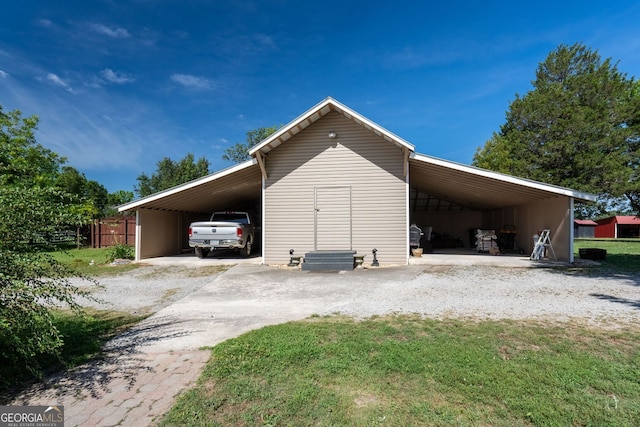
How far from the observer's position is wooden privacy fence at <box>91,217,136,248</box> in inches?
793

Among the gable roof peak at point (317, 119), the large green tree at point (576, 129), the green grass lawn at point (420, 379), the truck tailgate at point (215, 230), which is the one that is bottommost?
the green grass lawn at point (420, 379)

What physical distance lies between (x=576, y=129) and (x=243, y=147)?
32.7 m

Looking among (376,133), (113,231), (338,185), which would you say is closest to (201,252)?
(338,185)

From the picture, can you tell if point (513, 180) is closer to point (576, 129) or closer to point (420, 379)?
point (420, 379)

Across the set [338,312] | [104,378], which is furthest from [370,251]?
[104,378]

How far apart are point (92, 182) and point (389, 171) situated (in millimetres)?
41536

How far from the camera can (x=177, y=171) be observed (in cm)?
3978

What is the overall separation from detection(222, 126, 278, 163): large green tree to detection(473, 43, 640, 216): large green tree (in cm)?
2511

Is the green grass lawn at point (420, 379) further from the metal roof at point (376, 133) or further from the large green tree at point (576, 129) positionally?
the large green tree at point (576, 129)

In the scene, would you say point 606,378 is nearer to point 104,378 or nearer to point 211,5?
point 104,378

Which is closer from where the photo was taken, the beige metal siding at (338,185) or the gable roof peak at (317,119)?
the gable roof peak at (317,119)

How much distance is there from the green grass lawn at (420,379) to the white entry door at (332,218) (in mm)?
6998

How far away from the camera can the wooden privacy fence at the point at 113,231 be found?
20141 mm

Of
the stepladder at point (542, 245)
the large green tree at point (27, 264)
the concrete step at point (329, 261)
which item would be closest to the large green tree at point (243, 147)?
the concrete step at point (329, 261)
